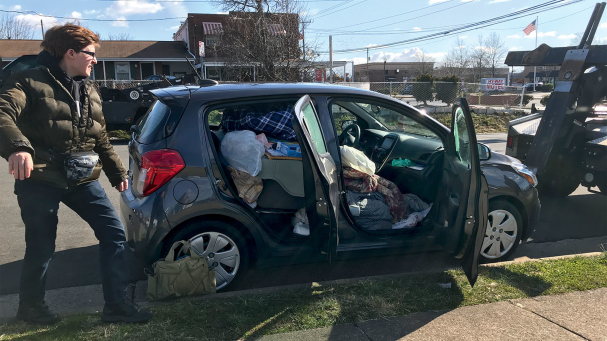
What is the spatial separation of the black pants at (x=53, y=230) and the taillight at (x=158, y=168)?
40 cm

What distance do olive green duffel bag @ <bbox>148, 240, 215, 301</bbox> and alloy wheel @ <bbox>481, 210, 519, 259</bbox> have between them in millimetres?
2498

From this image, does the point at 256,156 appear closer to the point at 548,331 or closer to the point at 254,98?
the point at 254,98

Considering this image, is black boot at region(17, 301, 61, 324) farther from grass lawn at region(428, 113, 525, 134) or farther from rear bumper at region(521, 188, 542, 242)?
grass lawn at region(428, 113, 525, 134)

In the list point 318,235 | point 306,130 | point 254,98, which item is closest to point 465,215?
point 318,235

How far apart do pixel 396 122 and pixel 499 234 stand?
143cm

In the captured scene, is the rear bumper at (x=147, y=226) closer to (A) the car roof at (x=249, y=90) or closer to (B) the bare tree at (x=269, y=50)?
(A) the car roof at (x=249, y=90)

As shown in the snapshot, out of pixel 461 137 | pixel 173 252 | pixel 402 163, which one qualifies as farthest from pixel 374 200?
pixel 173 252

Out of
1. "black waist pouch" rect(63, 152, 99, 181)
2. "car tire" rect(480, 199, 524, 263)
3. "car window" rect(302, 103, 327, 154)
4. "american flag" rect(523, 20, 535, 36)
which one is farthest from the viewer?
"american flag" rect(523, 20, 535, 36)

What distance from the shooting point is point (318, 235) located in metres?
3.50

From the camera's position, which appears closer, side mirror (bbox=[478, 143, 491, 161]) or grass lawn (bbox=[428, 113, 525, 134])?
side mirror (bbox=[478, 143, 491, 161])

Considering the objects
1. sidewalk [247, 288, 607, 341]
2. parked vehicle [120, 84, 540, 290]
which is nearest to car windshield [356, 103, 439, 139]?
parked vehicle [120, 84, 540, 290]

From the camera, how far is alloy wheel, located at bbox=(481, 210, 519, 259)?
14.0ft

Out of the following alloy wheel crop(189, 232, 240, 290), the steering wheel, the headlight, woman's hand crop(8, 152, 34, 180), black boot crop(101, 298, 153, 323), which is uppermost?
woman's hand crop(8, 152, 34, 180)

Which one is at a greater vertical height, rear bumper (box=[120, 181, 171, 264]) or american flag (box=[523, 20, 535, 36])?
american flag (box=[523, 20, 535, 36])
